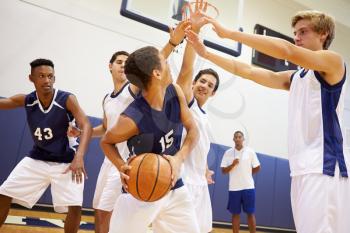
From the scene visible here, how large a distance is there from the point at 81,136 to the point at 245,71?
1.63 metres

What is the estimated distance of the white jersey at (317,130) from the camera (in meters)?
1.97

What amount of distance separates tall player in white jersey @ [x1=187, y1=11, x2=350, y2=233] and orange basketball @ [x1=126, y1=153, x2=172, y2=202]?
0.82 meters

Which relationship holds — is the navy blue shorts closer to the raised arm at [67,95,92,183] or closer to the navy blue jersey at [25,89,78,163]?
the navy blue jersey at [25,89,78,163]

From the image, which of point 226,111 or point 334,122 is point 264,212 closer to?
point 226,111

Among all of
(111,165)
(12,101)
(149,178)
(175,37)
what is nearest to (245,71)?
(175,37)

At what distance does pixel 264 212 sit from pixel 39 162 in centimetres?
634

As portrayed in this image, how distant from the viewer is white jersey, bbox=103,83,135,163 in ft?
11.6

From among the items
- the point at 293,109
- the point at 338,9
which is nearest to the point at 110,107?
the point at 293,109

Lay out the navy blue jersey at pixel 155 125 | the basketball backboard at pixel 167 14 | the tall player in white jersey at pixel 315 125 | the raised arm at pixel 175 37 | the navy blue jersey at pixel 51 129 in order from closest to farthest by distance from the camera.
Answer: the tall player in white jersey at pixel 315 125, the navy blue jersey at pixel 155 125, the raised arm at pixel 175 37, the navy blue jersey at pixel 51 129, the basketball backboard at pixel 167 14

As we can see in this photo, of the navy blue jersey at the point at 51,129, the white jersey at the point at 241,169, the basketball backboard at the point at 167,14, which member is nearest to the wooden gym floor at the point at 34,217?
the navy blue jersey at the point at 51,129

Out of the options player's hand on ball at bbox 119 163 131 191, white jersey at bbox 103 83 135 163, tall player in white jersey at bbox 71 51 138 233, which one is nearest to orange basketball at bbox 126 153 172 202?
player's hand on ball at bbox 119 163 131 191

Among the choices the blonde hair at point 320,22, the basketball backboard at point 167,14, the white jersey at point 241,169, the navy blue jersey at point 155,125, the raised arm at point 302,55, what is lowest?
the white jersey at point 241,169

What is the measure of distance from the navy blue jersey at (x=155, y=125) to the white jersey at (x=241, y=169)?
4227 mm

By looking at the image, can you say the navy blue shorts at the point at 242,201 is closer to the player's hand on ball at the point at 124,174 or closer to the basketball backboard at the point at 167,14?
the basketball backboard at the point at 167,14
